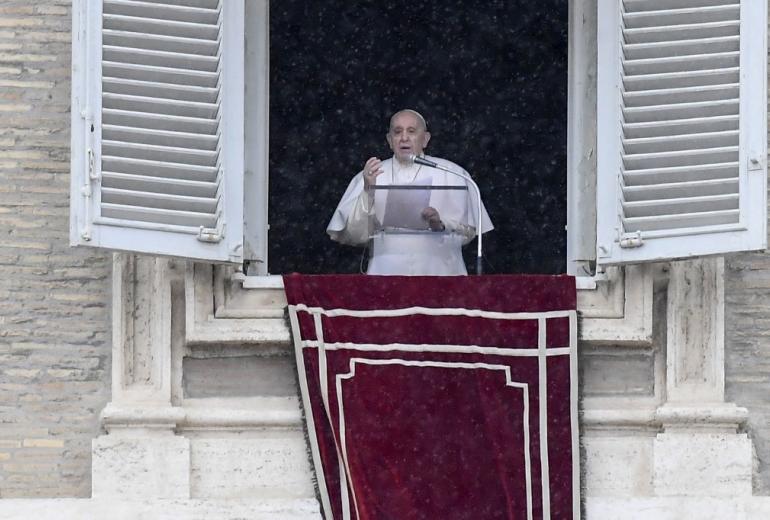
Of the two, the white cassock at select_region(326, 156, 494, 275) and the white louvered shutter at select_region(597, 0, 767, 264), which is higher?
the white louvered shutter at select_region(597, 0, 767, 264)

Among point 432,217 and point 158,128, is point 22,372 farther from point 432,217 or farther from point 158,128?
point 432,217

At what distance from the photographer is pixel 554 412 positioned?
9.87 metres

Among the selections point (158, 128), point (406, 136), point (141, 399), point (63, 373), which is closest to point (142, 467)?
point (141, 399)

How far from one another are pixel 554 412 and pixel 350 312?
2.70ft

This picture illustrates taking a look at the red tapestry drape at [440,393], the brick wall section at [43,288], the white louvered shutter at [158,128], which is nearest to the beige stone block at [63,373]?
the brick wall section at [43,288]

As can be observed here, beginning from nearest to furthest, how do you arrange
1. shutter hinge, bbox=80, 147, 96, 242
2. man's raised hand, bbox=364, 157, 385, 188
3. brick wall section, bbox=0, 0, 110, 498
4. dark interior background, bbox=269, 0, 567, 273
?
shutter hinge, bbox=80, 147, 96, 242
brick wall section, bbox=0, 0, 110, 498
man's raised hand, bbox=364, 157, 385, 188
dark interior background, bbox=269, 0, 567, 273

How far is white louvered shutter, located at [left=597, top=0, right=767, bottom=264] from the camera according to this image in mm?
9789

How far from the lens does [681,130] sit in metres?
9.93

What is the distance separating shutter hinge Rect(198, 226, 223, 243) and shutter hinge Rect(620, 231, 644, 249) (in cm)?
147

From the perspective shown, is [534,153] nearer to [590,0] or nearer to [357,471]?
[590,0]

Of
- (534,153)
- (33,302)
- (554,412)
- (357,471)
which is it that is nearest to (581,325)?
(554,412)

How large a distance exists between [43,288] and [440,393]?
153 cm

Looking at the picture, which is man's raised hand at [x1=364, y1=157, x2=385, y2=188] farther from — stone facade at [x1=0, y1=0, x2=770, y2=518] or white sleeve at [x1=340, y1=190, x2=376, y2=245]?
stone facade at [x1=0, y1=0, x2=770, y2=518]

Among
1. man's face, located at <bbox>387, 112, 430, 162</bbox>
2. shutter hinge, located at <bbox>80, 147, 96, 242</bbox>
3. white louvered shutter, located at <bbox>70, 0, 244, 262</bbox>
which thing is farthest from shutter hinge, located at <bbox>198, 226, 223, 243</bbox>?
man's face, located at <bbox>387, 112, 430, 162</bbox>
